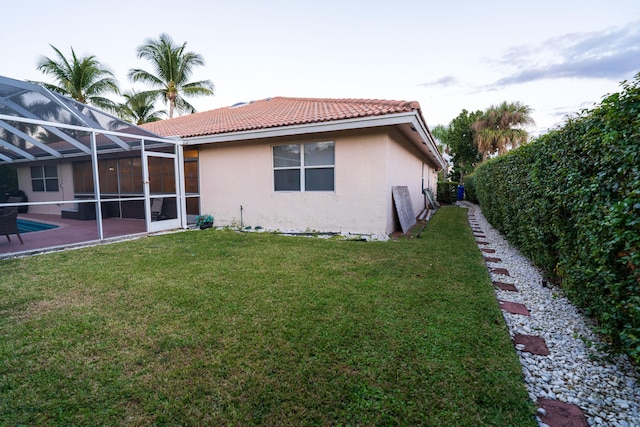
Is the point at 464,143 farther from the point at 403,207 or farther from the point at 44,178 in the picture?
the point at 44,178

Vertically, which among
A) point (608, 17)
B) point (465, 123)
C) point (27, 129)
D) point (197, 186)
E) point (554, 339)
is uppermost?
point (465, 123)

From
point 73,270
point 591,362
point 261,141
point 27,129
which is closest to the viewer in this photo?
point 591,362

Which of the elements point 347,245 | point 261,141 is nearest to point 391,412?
point 347,245

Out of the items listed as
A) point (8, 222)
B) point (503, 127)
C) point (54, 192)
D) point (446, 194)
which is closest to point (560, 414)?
point (8, 222)

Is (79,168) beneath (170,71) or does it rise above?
beneath

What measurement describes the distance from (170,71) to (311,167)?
20.6m

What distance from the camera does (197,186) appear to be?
9961 millimetres

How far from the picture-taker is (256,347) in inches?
97.7

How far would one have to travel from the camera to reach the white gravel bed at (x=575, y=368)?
73.1 inches

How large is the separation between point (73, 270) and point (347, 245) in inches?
194

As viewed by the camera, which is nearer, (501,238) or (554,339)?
(554,339)

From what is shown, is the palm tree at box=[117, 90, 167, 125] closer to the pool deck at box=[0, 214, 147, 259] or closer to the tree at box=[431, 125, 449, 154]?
the pool deck at box=[0, 214, 147, 259]

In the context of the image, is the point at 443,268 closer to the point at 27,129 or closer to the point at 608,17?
the point at 608,17

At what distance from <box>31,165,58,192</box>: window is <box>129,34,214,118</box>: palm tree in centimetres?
1294
